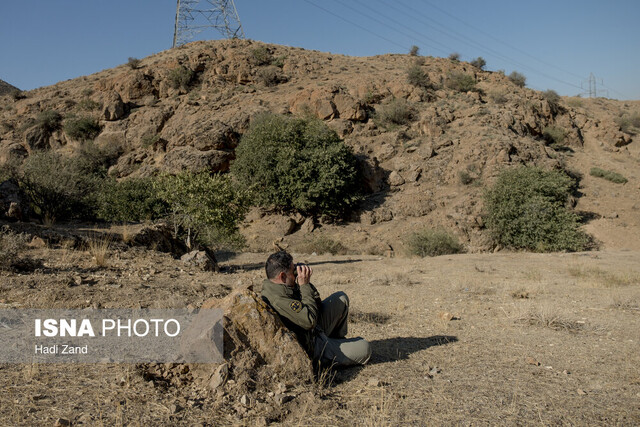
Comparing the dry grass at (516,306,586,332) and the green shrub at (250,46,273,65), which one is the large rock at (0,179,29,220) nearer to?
the dry grass at (516,306,586,332)

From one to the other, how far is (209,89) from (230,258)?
21.0 metres

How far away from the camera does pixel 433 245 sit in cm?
1756

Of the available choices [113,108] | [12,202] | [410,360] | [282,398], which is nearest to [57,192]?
[12,202]

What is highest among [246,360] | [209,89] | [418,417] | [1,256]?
[209,89]

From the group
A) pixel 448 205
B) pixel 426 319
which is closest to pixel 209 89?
pixel 448 205

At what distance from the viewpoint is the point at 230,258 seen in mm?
16719

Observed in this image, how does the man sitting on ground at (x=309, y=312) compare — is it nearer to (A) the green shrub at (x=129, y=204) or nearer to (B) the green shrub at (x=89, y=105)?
(A) the green shrub at (x=129, y=204)

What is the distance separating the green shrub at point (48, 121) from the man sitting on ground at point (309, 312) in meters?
35.0

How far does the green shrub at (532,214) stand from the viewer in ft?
56.7

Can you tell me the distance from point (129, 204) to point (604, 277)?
53.2 ft

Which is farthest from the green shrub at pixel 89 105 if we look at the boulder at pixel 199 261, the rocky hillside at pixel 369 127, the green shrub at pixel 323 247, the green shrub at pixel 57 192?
the boulder at pixel 199 261

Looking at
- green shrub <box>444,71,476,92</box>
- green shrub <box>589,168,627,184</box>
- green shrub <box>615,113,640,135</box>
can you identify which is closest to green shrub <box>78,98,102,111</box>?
green shrub <box>444,71,476,92</box>

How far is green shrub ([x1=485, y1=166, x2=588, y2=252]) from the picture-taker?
17.3 metres

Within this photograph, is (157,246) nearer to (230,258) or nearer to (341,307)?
(230,258)
